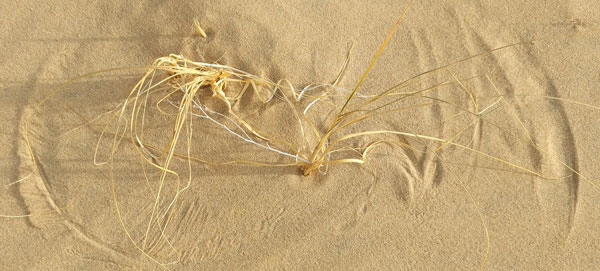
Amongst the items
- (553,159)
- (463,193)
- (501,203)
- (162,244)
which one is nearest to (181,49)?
(162,244)

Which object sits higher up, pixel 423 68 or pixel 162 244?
pixel 423 68

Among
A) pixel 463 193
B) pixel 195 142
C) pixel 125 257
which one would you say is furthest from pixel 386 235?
pixel 125 257

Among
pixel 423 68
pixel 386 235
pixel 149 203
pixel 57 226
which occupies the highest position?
pixel 423 68

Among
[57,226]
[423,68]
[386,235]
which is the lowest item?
[57,226]

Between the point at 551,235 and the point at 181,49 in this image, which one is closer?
the point at 551,235

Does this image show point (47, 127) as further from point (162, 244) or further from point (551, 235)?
point (551, 235)

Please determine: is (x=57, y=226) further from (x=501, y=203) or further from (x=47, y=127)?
(x=501, y=203)
